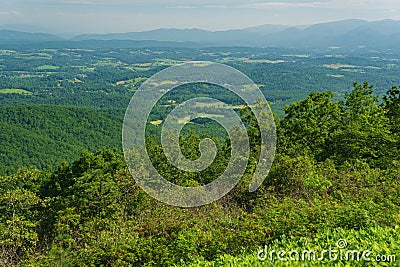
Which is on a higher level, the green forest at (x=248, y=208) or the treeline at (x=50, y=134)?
the green forest at (x=248, y=208)

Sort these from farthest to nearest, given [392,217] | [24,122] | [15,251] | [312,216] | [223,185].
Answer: [24,122]
[223,185]
[15,251]
[312,216]
[392,217]

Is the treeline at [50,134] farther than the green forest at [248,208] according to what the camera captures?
Yes

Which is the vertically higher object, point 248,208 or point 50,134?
point 248,208

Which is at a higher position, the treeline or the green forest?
the green forest

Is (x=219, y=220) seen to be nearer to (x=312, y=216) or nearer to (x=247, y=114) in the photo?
(x=312, y=216)

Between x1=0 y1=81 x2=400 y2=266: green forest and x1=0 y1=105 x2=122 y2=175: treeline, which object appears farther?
x1=0 y1=105 x2=122 y2=175: treeline

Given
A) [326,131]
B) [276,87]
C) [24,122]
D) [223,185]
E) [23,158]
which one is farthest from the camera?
[276,87]

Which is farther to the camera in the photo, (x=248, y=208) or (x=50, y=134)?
(x=50, y=134)

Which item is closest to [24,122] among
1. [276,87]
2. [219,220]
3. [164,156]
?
[164,156]
